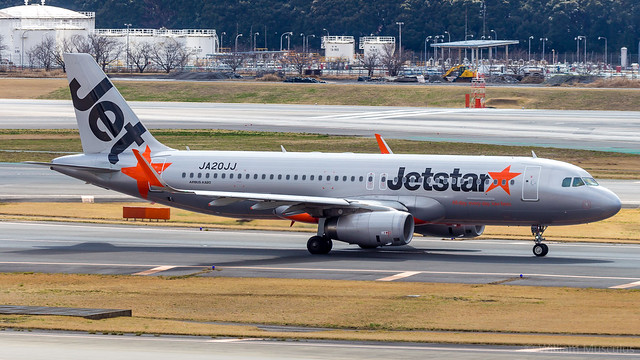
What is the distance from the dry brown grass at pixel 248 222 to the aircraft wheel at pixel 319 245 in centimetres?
873

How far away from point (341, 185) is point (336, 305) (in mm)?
13853

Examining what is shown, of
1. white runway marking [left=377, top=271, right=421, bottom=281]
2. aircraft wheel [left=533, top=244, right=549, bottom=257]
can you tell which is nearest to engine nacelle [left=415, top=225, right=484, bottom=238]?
aircraft wheel [left=533, top=244, right=549, bottom=257]

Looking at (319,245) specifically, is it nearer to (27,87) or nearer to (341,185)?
(341,185)

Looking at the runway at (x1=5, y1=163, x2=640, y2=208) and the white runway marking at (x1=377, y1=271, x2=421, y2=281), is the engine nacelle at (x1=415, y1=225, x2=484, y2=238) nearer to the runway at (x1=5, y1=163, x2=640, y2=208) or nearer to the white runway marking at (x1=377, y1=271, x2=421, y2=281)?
the white runway marking at (x1=377, y1=271, x2=421, y2=281)

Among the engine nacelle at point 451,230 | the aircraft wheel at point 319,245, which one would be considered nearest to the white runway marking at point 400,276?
the aircraft wheel at point 319,245

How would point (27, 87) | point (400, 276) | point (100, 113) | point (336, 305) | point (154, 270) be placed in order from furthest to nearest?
1. point (27, 87)
2. point (100, 113)
3. point (154, 270)
4. point (400, 276)
5. point (336, 305)

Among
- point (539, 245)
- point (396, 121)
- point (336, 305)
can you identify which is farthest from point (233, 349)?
point (396, 121)

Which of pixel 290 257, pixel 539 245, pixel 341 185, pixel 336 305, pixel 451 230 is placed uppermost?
pixel 341 185

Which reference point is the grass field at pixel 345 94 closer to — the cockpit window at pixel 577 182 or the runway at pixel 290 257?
the runway at pixel 290 257

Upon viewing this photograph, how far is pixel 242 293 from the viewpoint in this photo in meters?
33.8

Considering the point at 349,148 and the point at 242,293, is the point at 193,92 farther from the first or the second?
the point at 242,293

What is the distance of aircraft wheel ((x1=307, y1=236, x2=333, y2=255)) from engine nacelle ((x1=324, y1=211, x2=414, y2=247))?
26.8 inches

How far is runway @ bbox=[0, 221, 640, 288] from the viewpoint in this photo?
3797 cm

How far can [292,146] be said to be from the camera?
9156cm
